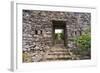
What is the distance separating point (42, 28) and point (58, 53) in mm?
244

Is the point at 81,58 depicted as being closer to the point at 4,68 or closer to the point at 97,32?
the point at 97,32

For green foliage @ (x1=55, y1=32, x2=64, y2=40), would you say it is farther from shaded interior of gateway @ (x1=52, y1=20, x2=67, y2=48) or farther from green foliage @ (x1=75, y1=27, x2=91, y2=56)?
green foliage @ (x1=75, y1=27, x2=91, y2=56)

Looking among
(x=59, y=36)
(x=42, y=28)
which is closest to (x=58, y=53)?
(x=59, y=36)

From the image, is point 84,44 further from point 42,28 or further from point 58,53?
→ point 42,28

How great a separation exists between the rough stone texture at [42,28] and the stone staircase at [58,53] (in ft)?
0.14

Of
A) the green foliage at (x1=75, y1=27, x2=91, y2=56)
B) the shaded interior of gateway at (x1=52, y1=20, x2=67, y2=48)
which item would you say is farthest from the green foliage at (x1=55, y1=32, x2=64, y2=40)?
the green foliage at (x1=75, y1=27, x2=91, y2=56)

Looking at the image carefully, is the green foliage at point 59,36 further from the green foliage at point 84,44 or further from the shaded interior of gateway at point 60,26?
the green foliage at point 84,44

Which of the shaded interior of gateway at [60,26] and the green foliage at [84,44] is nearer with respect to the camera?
the shaded interior of gateway at [60,26]

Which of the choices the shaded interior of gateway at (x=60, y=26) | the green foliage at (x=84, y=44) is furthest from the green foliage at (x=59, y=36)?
the green foliage at (x=84, y=44)

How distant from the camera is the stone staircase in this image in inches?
83.7

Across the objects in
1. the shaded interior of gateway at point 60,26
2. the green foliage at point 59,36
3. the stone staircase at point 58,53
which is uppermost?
the shaded interior of gateway at point 60,26

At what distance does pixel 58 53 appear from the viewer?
7.08 ft

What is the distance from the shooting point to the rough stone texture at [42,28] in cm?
204

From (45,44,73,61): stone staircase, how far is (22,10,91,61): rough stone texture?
0.04 meters
